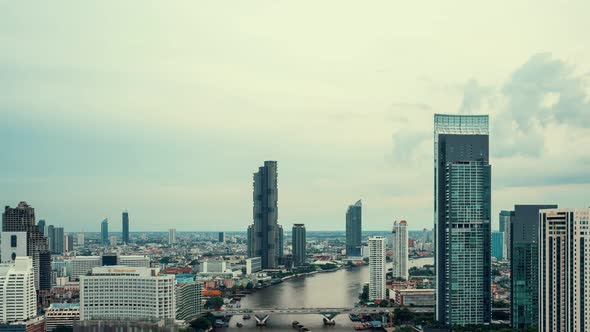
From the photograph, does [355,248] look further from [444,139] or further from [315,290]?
[444,139]

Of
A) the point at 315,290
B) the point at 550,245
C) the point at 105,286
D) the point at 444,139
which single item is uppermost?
the point at 444,139

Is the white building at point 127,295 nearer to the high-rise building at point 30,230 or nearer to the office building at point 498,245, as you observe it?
the high-rise building at point 30,230

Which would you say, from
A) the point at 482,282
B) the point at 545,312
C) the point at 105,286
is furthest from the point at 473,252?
the point at 105,286

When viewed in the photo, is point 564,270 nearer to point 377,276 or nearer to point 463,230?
point 463,230

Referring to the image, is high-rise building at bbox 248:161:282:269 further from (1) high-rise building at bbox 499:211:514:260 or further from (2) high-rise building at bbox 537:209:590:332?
(2) high-rise building at bbox 537:209:590:332

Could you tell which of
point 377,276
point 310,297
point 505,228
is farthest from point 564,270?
point 505,228

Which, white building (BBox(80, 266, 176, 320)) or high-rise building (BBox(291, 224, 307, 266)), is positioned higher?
white building (BBox(80, 266, 176, 320))

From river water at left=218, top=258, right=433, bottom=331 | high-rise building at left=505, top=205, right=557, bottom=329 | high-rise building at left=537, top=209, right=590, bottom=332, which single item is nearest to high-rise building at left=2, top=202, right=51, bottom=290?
river water at left=218, top=258, right=433, bottom=331

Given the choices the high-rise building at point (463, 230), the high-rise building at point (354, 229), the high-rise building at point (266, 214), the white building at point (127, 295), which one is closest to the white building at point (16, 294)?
the white building at point (127, 295)
